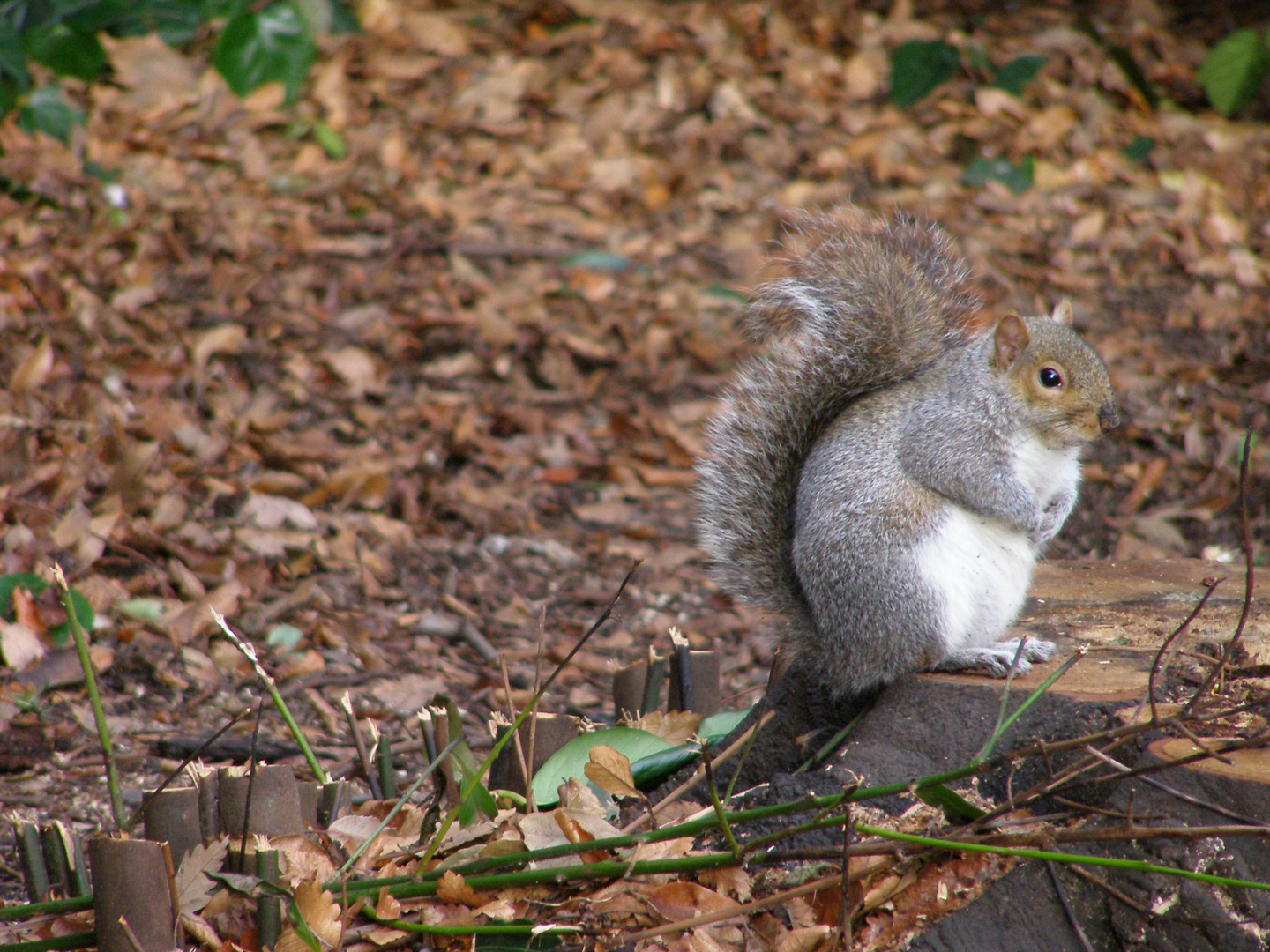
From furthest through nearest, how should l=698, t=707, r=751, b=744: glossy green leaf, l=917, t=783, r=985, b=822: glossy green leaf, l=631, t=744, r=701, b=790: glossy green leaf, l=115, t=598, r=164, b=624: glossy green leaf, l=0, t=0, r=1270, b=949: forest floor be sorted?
l=0, t=0, r=1270, b=949: forest floor
l=115, t=598, r=164, b=624: glossy green leaf
l=698, t=707, r=751, b=744: glossy green leaf
l=631, t=744, r=701, b=790: glossy green leaf
l=917, t=783, r=985, b=822: glossy green leaf

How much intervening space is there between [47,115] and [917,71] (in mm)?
3649

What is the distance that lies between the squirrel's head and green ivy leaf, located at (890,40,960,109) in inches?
139

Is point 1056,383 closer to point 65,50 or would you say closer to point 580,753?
point 580,753

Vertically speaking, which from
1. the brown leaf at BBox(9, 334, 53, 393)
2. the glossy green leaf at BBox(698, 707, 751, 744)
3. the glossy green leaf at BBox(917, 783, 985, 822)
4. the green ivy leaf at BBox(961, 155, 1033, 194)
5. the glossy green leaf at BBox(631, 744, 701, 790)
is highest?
the green ivy leaf at BBox(961, 155, 1033, 194)

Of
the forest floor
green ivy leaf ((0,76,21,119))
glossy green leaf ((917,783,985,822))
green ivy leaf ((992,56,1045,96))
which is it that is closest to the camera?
glossy green leaf ((917,783,985,822))

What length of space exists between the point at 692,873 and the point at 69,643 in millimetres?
1616

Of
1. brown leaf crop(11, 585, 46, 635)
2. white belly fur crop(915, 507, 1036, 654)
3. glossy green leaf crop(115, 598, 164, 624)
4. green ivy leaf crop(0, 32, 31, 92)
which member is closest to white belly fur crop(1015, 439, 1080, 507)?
white belly fur crop(915, 507, 1036, 654)

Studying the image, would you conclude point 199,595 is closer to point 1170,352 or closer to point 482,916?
point 482,916

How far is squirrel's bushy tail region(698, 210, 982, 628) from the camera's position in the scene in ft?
6.36

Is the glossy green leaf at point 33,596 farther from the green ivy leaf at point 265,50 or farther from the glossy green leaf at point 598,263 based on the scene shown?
the green ivy leaf at point 265,50

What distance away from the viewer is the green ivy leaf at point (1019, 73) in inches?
199

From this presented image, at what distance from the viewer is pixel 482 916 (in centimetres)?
136

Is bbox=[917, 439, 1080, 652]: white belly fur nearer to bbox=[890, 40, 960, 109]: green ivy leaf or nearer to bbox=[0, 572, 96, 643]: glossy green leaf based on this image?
bbox=[0, 572, 96, 643]: glossy green leaf

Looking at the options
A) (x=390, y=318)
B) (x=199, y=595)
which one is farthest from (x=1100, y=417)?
(x=390, y=318)
